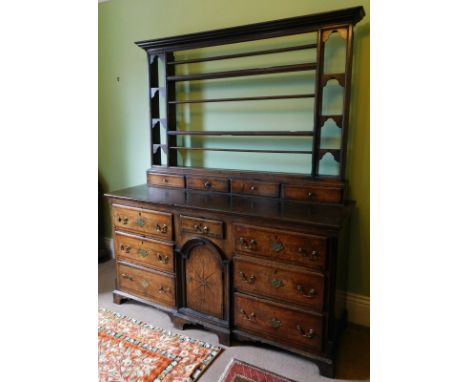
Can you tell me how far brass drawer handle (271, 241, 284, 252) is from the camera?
1.63 m

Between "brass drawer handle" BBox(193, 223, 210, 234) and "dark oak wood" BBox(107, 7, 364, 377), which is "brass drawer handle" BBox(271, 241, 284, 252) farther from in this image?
"brass drawer handle" BBox(193, 223, 210, 234)

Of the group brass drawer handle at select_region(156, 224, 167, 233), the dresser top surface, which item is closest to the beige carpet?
brass drawer handle at select_region(156, 224, 167, 233)

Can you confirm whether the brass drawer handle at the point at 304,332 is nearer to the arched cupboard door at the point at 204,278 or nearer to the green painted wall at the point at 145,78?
the arched cupboard door at the point at 204,278

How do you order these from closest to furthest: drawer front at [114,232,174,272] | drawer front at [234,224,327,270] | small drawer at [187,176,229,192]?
drawer front at [234,224,327,270], drawer front at [114,232,174,272], small drawer at [187,176,229,192]

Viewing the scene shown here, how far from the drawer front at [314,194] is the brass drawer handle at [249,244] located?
1.33ft

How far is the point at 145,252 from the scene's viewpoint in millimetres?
2123

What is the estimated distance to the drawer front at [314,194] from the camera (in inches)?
71.4

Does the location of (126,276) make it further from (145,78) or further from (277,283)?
(145,78)

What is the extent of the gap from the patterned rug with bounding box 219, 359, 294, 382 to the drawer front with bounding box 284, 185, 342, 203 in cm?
A: 98

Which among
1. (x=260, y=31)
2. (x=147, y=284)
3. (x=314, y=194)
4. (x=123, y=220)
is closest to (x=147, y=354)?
(x=147, y=284)

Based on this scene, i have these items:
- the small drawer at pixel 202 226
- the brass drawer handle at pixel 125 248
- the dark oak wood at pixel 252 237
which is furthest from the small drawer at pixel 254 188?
the brass drawer handle at pixel 125 248
